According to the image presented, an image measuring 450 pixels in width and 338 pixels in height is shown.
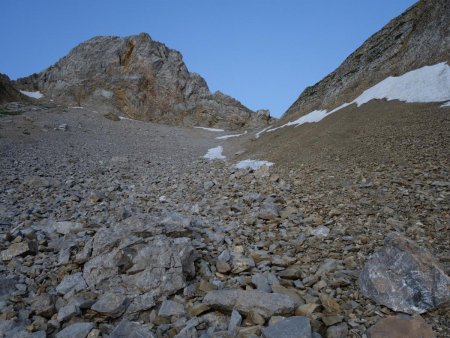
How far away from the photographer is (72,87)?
69.8 metres

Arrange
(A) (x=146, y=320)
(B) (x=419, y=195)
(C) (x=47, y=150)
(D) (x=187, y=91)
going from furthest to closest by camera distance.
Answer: (D) (x=187, y=91)
(C) (x=47, y=150)
(B) (x=419, y=195)
(A) (x=146, y=320)

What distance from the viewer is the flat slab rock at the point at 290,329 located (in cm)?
407

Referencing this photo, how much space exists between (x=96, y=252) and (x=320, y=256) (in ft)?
15.7

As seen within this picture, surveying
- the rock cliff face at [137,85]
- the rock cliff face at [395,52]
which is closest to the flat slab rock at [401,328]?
the rock cliff face at [395,52]

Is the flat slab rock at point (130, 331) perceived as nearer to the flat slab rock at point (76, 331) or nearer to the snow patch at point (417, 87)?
the flat slab rock at point (76, 331)

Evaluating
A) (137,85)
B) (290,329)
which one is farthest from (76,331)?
(137,85)

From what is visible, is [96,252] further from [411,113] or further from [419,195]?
[411,113]

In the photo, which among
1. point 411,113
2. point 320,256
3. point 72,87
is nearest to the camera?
point 320,256

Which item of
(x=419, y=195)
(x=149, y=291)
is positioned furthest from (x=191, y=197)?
(x=419, y=195)

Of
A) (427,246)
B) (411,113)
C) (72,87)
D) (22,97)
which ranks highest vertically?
(72,87)

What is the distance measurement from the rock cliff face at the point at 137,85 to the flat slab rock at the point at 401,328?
6923 cm

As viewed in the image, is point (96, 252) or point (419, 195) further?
point (419, 195)

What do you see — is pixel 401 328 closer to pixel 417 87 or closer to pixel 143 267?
pixel 143 267

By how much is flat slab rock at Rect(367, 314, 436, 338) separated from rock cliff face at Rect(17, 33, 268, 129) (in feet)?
227
